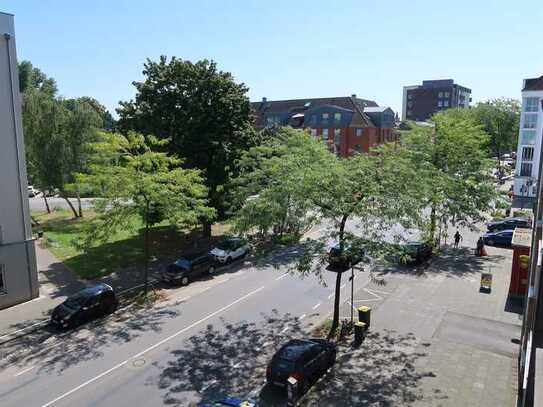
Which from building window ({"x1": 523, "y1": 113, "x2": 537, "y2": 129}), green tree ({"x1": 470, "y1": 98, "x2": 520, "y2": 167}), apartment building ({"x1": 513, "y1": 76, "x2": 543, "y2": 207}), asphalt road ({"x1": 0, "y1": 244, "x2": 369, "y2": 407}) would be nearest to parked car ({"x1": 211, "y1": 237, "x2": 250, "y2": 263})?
asphalt road ({"x1": 0, "y1": 244, "x2": 369, "y2": 407})

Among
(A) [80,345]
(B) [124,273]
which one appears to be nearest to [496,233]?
(B) [124,273]

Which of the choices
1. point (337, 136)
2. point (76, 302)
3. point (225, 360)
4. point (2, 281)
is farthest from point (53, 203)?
point (225, 360)

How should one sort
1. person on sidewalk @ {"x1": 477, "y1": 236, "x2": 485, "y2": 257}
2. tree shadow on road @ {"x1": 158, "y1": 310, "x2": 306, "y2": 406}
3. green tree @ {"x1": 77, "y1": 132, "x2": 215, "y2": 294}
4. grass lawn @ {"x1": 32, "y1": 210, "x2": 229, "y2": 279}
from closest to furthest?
1. tree shadow on road @ {"x1": 158, "y1": 310, "x2": 306, "y2": 406}
2. green tree @ {"x1": 77, "y1": 132, "x2": 215, "y2": 294}
3. grass lawn @ {"x1": 32, "y1": 210, "x2": 229, "y2": 279}
4. person on sidewalk @ {"x1": 477, "y1": 236, "x2": 485, "y2": 257}

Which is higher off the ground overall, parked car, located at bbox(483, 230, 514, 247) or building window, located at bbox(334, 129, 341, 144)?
building window, located at bbox(334, 129, 341, 144)

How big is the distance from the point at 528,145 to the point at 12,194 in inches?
2337

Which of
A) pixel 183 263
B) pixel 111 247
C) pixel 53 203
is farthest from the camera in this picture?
pixel 53 203

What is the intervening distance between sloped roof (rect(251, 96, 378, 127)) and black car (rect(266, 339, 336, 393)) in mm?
55440

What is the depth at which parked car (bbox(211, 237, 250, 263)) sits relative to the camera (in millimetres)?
28781

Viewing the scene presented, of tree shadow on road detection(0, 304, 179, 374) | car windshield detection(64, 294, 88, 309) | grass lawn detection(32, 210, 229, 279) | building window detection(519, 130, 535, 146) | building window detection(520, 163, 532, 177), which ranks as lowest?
tree shadow on road detection(0, 304, 179, 374)

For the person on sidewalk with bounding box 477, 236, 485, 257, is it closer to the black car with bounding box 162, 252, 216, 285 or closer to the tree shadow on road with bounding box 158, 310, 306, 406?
the tree shadow on road with bounding box 158, 310, 306, 406

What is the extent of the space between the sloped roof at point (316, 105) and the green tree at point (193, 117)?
39.9 m

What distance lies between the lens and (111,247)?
104ft

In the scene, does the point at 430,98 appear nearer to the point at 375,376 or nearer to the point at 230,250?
the point at 230,250

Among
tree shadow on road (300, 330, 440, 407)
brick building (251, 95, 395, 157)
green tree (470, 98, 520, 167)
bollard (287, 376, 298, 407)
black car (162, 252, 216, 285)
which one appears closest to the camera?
bollard (287, 376, 298, 407)
